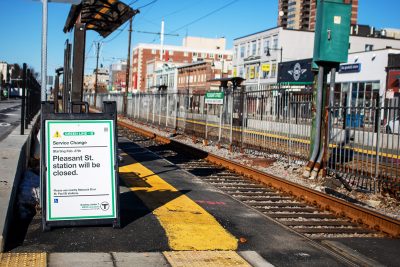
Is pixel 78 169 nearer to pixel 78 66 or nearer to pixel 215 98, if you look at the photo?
pixel 78 66

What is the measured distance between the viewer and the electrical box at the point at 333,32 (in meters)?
12.1

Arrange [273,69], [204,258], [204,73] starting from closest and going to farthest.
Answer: [204,258], [273,69], [204,73]

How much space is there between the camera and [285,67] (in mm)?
54312

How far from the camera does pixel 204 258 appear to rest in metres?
5.32

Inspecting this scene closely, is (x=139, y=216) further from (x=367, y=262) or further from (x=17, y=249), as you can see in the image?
(x=367, y=262)

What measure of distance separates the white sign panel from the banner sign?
42105 millimetres

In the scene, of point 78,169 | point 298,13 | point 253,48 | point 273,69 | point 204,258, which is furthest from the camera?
point 298,13

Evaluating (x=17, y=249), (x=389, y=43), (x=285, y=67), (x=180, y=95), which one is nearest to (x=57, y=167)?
(x=17, y=249)

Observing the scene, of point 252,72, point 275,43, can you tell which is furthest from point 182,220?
point 252,72

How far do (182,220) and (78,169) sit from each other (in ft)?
5.62

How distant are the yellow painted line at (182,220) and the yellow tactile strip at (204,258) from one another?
168mm

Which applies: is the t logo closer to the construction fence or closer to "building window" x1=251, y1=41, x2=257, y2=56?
the construction fence

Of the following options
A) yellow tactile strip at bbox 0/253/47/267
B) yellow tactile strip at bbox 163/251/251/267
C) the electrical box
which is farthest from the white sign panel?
the electrical box

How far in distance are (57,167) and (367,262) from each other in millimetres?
3761
